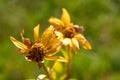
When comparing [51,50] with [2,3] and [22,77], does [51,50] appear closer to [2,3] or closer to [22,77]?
[22,77]

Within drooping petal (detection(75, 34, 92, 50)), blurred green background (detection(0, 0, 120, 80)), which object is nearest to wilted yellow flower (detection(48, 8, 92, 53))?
drooping petal (detection(75, 34, 92, 50))

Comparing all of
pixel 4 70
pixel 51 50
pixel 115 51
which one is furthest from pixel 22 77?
pixel 51 50

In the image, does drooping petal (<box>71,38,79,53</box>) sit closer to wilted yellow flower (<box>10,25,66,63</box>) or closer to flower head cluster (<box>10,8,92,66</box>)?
flower head cluster (<box>10,8,92,66</box>)

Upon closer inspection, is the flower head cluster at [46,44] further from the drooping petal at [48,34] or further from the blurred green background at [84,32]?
the blurred green background at [84,32]

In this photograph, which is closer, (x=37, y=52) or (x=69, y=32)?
(x=37, y=52)

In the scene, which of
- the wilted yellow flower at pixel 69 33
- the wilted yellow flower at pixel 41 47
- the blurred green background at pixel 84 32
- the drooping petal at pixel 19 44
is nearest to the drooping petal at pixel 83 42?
the wilted yellow flower at pixel 69 33

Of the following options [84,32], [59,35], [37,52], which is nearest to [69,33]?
[59,35]

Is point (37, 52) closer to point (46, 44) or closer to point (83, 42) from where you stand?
point (46, 44)

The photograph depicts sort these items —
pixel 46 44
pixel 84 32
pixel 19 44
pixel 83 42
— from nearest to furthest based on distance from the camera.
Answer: pixel 19 44, pixel 46 44, pixel 83 42, pixel 84 32

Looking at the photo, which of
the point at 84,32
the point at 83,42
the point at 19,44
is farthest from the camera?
the point at 84,32
